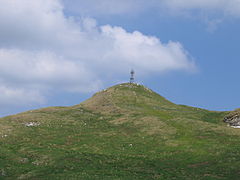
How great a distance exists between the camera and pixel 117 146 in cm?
6444

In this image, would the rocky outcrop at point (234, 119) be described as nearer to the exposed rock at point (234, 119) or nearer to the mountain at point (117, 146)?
the exposed rock at point (234, 119)

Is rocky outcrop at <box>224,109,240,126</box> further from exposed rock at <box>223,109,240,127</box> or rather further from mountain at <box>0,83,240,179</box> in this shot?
mountain at <box>0,83,240,179</box>

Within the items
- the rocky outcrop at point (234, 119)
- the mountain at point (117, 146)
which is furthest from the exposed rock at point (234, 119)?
the mountain at point (117, 146)

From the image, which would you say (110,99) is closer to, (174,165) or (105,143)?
(105,143)

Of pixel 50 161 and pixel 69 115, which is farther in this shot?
pixel 69 115

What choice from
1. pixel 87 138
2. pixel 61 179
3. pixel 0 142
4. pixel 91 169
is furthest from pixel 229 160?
pixel 0 142

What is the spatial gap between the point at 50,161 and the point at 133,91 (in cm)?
8867

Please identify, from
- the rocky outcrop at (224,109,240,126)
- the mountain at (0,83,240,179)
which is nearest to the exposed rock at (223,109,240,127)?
the rocky outcrop at (224,109,240,126)

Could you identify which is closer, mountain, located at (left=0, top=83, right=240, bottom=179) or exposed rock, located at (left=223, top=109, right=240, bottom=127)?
mountain, located at (left=0, top=83, right=240, bottom=179)

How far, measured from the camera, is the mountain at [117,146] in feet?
155

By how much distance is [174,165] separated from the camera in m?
52.0

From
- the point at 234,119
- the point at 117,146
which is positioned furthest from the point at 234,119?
the point at 117,146

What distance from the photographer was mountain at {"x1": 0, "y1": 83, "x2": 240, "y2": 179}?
47.2 meters

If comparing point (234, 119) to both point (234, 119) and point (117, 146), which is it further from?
point (117, 146)
